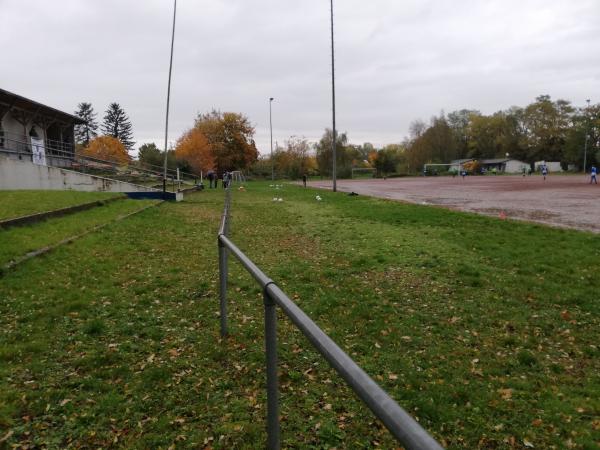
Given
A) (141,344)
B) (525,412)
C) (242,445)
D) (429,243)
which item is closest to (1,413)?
(141,344)

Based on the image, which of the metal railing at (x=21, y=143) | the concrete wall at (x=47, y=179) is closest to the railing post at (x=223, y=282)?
the concrete wall at (x=47, y=179)

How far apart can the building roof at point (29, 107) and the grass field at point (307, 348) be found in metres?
21.5

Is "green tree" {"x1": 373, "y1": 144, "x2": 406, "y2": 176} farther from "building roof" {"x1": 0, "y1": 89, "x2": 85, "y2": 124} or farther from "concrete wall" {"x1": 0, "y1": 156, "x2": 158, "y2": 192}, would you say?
"concrete wall" {"x1": 0, "y1": 156, "x2": 158, "y2": 192}

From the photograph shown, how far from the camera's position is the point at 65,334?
4.55m

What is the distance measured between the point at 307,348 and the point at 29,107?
2999cm

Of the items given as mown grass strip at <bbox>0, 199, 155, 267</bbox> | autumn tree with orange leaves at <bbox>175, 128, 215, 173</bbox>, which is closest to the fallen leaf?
mown grass strip at <bbox>0, 199, 155, 267</bbox>

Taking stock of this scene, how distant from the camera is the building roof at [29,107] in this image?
79.5ft

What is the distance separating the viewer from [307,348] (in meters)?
4.32

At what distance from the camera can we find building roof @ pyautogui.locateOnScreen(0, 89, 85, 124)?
79.5 feet

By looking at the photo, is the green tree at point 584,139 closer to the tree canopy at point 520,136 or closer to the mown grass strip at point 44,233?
the tree canopy at point 520,136

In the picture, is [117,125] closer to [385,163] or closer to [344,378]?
[385,163]

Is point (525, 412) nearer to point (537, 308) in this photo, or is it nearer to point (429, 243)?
point (537, 308)

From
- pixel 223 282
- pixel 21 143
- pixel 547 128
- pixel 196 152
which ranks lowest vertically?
pixel 223 282

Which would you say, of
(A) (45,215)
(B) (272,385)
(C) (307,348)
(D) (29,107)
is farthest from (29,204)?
(D) (29,107)
